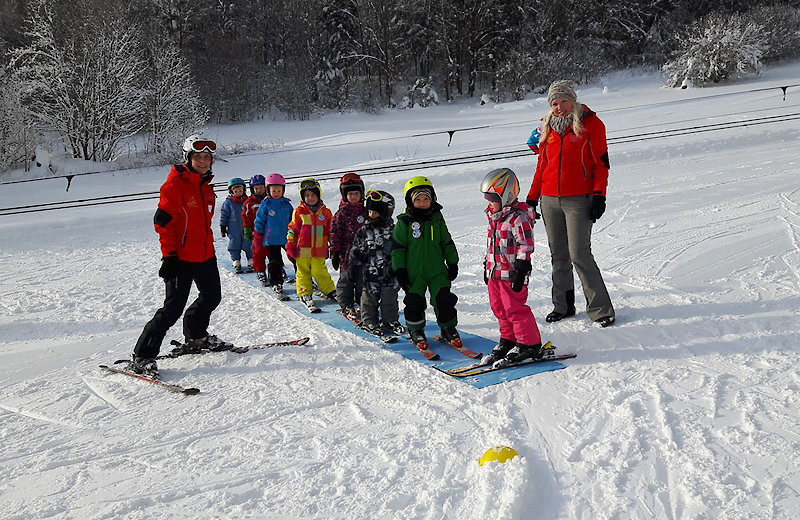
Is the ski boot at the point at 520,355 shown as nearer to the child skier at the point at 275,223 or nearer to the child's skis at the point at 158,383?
the child's skis at the point at 158,383

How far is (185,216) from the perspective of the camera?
495 cm

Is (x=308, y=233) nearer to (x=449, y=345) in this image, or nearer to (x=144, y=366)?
(x=449, y=345)

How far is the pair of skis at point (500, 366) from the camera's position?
4.63 m

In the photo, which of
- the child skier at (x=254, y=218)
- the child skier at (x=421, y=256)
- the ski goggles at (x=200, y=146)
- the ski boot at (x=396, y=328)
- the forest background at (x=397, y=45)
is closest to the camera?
the ski goggles at (x=200, y=146)

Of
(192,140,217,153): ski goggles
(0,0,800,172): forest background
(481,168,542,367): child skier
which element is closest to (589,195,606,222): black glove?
(481,168,542,367): child skier

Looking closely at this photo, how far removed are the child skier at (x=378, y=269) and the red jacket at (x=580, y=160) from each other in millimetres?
1490

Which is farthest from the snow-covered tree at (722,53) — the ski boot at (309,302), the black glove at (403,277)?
the black glove at (403,277)

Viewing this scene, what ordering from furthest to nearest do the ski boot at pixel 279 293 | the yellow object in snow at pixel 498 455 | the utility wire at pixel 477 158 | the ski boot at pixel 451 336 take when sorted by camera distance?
1. the utility wire at pixel 477 158
2. the ski boot at pixel 279 293
3. the ski boot at pixel 451 336
4. the yellow object in snow at pixel 498 455

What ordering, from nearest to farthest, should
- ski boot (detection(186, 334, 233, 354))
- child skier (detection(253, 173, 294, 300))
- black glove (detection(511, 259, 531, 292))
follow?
black glove (detection(511, 259, 531, 292))
ski boot (detection(186, 334, 233, 354))
child skier (detection(253, 173, 294, 300))

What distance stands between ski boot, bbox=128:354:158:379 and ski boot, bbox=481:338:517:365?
8.53 ft

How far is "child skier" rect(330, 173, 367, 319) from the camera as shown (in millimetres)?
6277

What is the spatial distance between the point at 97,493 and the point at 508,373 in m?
2.75

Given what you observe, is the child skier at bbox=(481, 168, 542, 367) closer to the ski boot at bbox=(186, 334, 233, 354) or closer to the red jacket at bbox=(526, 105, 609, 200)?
the red jacket at bbox=(526, 105, 609, 200)

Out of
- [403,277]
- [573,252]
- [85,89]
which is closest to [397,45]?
[85,89]
